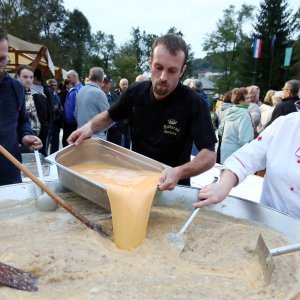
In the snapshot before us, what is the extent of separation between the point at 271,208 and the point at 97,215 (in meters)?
0.69

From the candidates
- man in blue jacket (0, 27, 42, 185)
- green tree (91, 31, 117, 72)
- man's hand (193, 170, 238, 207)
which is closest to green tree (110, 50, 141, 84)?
green tree (91, 31, 117, 72)

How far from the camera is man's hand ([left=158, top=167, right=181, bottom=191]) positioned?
1.33 m

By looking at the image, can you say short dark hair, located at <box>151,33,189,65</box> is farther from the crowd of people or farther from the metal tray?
the metal tray

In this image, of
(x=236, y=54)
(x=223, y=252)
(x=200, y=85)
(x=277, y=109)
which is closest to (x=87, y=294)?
(x=223, y=252)

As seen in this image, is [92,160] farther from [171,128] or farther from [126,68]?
[126,68]

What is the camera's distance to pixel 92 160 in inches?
75.9

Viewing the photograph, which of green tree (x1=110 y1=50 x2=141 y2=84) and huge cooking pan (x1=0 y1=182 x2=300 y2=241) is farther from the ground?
huge cooking pan (x1=0 y1=182 x2=300 y2=241)

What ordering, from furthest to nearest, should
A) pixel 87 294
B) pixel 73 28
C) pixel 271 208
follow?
pixel 73 28, pixel 271 208, pixel 87 294

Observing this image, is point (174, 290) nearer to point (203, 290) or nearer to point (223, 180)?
point (203, 290)

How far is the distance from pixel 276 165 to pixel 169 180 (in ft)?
1.31

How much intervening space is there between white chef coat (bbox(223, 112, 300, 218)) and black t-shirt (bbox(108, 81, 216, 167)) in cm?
36

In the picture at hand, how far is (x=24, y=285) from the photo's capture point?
910 mm

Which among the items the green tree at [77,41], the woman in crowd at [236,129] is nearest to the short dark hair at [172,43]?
the woman in crowd at [236,129]

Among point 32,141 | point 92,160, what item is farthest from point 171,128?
point 32,141
